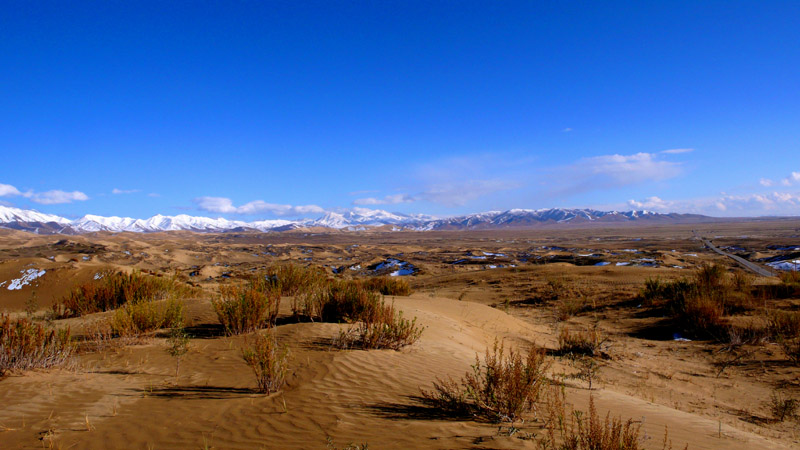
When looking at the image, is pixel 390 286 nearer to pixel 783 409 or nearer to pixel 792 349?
pixel 792 349

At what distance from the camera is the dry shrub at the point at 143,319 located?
6410 millimetres

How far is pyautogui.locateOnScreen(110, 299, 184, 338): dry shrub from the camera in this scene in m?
6.41

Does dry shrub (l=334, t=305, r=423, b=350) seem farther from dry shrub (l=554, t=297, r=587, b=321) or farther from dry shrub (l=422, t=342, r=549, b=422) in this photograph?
dry shrub (l=554, t=297, r=587, b=321)

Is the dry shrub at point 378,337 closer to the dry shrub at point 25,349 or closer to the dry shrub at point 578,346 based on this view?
the dry shrub at point 578,346

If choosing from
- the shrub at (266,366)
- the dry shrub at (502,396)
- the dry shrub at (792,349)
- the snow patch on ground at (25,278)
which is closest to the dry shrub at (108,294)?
the shrub at (266,366)

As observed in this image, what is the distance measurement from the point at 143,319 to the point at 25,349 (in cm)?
195

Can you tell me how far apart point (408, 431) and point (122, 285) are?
9.66m

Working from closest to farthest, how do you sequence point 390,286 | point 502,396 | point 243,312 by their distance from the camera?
1. point 502,396
2. point 243,312
3. point 390,286

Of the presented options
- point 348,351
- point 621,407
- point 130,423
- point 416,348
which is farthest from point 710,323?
point 130,423

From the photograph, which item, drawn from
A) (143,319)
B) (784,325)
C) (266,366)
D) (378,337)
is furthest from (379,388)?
(784,325)

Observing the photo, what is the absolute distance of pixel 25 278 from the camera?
18.2 m

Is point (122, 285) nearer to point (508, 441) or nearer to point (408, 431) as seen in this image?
point (408, 431)

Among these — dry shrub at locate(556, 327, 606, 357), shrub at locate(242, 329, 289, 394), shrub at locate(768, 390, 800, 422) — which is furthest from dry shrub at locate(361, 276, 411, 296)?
shrub at locate(768, 390, 800, 422)

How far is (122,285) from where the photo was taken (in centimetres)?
997
